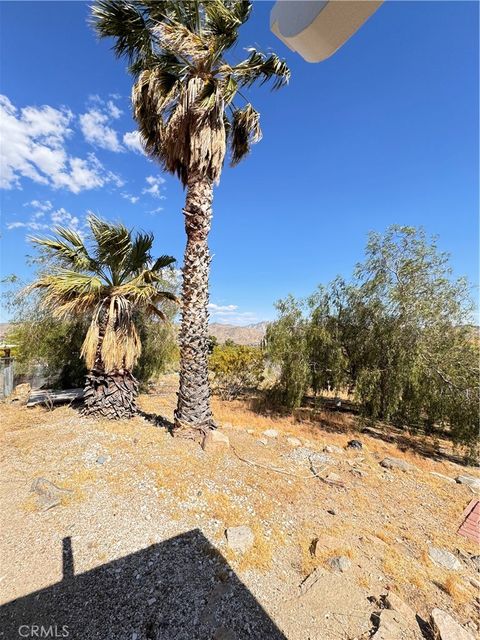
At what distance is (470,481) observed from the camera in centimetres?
613

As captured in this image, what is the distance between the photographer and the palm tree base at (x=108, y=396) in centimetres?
708

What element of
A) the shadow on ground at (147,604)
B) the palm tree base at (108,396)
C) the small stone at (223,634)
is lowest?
the small stone at (223,634)

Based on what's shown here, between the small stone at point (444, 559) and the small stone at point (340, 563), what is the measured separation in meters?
1.30

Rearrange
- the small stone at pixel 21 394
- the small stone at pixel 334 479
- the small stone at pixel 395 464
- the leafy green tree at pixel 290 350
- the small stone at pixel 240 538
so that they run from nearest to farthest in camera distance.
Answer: the small stone at pixel 240 538
the small stone at pixel 334 479
the small stone at pixel 395 464
the small stone at pixel 21 394
the leafy green tree at pixel 290 350

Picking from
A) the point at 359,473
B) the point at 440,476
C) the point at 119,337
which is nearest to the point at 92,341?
the point at 119,337

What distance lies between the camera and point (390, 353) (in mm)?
8516

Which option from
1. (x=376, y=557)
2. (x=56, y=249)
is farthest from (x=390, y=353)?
(x=56, y=249)

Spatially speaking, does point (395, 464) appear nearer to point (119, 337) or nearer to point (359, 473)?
point (359, 473)

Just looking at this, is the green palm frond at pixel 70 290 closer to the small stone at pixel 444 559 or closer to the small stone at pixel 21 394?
the small stone at pixel 21 394

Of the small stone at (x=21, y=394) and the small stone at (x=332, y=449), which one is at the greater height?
the small stone at (x=21, y=394)

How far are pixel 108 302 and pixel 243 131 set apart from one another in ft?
17.1

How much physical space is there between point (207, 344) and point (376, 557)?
439cm

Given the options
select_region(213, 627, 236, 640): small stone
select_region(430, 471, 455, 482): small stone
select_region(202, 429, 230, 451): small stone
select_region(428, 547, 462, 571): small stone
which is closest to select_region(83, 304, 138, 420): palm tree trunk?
select_region(202, 429, 230, 451): small stone

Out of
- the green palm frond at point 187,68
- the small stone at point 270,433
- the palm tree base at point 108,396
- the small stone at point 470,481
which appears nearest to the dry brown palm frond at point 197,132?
the green palm frond at point 187,68
